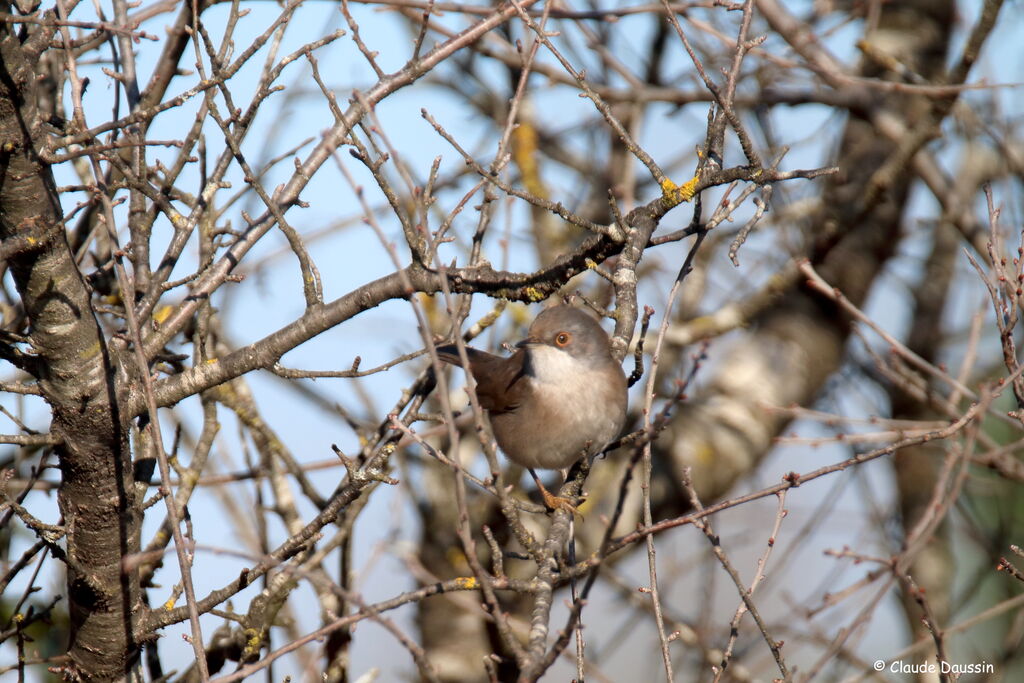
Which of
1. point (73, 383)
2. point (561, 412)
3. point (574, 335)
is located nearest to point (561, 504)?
point (561, 412)

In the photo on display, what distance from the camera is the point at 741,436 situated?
6.48 meters

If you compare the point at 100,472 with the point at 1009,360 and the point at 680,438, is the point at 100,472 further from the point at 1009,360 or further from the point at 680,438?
the point at 680,438

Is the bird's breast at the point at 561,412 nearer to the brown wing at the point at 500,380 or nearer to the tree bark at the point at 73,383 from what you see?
the brown wing at the point at 500,380

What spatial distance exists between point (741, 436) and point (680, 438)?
0.44m

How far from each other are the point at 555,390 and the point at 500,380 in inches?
12.2

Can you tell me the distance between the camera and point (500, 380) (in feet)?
14.9

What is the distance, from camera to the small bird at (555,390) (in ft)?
14.0

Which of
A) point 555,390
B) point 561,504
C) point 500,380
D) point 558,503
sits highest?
point 500,380

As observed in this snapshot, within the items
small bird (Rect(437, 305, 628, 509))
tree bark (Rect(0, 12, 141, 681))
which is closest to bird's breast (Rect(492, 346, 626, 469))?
small bird (Rect(437, 305, 628, 509))

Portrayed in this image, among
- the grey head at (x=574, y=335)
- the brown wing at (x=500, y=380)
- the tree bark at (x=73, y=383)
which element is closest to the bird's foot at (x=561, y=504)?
the brown wing at (x=500, y=380)

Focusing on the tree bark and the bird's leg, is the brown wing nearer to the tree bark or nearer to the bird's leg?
the bird's leg

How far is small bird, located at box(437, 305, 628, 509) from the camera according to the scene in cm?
428

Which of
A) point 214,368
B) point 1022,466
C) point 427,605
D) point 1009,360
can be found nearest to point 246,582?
point 214,368

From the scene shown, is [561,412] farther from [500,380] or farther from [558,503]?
[558,503]
